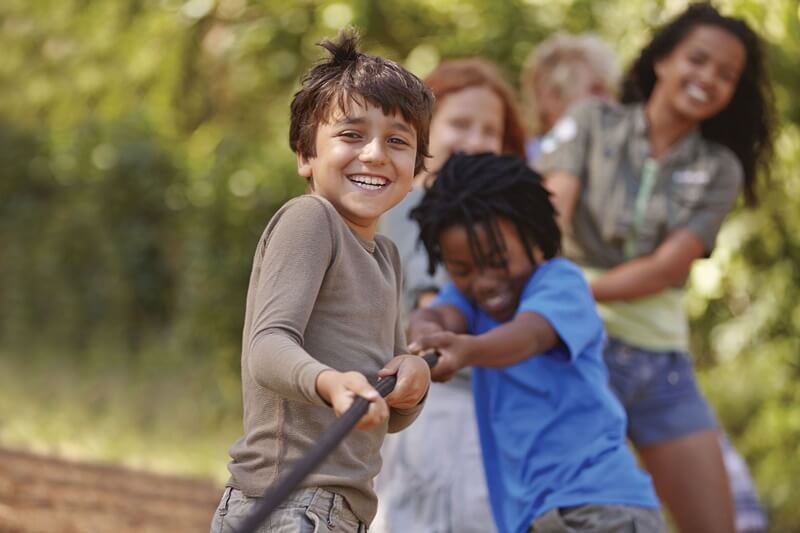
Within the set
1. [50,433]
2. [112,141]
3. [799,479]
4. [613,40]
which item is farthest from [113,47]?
[799,479]

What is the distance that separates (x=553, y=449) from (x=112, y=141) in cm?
640

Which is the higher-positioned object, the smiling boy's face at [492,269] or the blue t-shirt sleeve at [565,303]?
the smiling boy's face at [492,269]

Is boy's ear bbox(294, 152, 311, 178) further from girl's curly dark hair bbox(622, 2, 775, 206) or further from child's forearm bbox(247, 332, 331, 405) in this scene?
girl's curly dark hair bbox(622, 2, 775, 206)

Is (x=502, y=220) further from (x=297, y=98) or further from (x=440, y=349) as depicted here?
(x=297, y=98)

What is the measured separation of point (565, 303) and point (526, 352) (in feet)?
0.57

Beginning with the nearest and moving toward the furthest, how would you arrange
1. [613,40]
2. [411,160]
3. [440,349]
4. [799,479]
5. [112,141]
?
[411,160] < [440,349] < [799,479] < [613,40] < [112,141]

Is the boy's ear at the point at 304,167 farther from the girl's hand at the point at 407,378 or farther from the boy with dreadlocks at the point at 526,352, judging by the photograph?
the boy with dreadlocks at the point at 526,352

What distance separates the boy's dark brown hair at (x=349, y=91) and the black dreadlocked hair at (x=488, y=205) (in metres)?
0.58

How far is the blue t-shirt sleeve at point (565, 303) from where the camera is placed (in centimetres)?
271

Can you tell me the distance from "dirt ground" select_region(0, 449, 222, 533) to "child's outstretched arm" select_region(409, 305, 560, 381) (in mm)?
2770

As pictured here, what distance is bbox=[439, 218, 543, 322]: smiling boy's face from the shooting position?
9.28ft

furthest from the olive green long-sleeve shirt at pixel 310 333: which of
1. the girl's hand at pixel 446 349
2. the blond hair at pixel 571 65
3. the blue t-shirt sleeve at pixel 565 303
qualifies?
the blond hair at pixel 571 65

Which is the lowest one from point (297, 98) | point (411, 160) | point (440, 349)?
point (440, 349)

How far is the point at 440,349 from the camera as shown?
2533 mm
